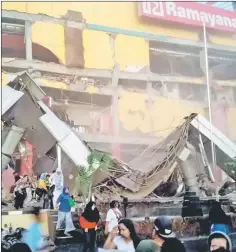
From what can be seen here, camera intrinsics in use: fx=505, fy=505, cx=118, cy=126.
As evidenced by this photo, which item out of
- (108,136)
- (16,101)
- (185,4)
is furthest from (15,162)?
(185,4)

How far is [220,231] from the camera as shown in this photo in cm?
441

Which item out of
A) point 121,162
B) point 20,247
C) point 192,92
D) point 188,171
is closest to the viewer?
point 20,247

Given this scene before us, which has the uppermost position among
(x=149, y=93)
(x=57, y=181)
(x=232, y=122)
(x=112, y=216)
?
(x=149, y=93)

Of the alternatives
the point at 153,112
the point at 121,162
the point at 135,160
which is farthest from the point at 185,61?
the point at 121,162

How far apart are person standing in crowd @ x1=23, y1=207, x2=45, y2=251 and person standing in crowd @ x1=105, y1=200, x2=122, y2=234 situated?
0.57 m

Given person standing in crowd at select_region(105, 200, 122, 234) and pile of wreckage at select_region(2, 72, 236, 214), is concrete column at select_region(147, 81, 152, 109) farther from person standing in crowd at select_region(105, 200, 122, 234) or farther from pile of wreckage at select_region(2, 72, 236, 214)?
person standing in crowd at select_region(105, 200, 122, 234)

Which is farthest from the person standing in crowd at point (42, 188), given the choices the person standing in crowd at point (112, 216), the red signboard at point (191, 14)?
the red signboard at point (191, 14)

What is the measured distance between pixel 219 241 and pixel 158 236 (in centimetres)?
52

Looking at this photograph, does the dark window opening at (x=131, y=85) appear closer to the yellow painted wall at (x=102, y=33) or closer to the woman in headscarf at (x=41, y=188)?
the yellow painted wall at (x=102, y=33)

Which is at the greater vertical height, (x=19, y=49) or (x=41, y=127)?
(x=19, y=49)

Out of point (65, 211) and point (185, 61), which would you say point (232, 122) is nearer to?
point (185, 61)

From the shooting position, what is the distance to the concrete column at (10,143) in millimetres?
4004

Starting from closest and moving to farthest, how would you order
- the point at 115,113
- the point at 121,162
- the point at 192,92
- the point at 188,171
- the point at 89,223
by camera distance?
the point at 89,223 < the point at 121,162 < the point at 115,113 < the point at 188,171 < the point at 192,92

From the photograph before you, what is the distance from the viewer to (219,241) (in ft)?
13.9
